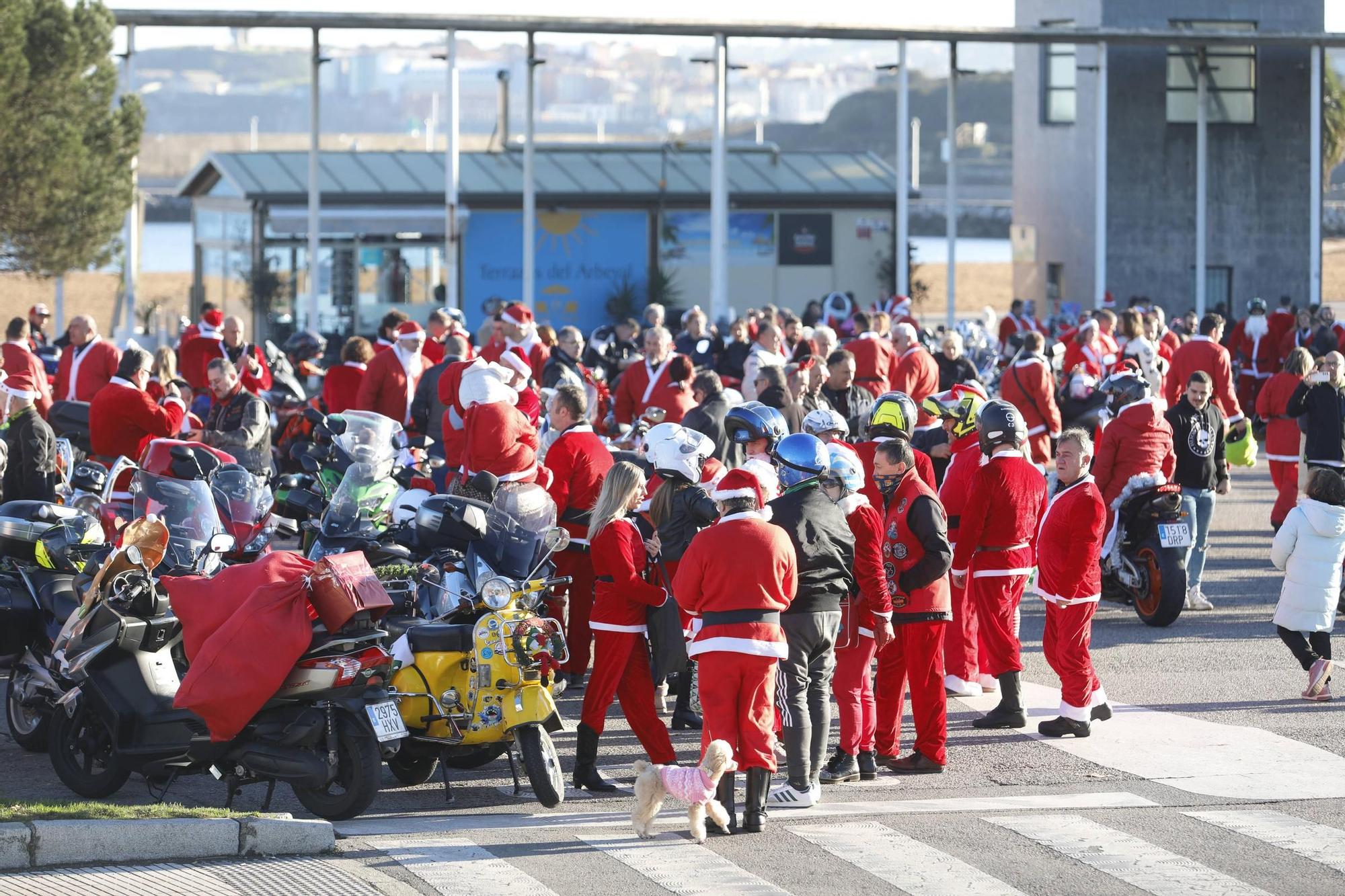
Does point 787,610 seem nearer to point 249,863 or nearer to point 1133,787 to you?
point 1133,787

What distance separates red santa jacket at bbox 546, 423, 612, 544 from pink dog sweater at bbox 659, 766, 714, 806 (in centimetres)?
293

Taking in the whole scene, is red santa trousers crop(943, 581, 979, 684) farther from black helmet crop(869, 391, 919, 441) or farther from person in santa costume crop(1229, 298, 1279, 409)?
person in santa costume crop(1229, 298, 1279, 409)

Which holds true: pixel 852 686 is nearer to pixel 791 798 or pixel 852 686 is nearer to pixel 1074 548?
pixel 791 798

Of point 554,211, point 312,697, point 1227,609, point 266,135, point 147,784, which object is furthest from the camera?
point 266,135

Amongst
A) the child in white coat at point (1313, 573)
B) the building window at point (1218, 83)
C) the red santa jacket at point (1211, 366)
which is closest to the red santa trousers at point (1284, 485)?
the red santa jacket at point (1211, 366)

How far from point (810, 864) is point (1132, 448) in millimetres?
6435

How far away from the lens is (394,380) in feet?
51.9

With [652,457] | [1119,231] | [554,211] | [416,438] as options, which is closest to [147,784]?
[652,457]

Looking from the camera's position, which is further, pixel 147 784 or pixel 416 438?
pixel 416 438

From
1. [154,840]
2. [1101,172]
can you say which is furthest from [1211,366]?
[1101,172]

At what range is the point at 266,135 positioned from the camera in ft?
607

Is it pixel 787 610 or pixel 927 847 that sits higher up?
pixel 787 610

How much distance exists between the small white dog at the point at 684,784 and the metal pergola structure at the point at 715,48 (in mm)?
19375

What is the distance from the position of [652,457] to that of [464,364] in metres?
5.79
